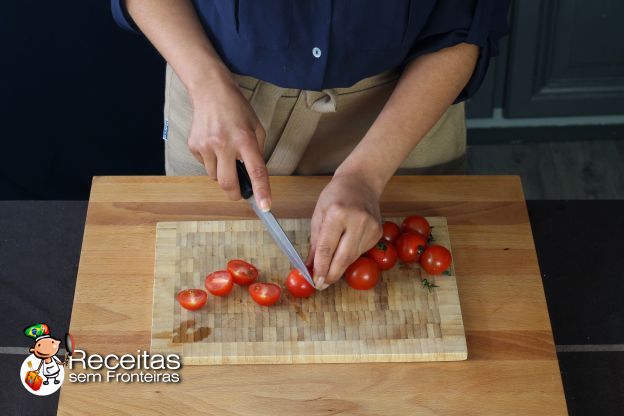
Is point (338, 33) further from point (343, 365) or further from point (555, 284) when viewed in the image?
point (555, 284)

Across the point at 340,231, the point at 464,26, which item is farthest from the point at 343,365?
the point at 464,26

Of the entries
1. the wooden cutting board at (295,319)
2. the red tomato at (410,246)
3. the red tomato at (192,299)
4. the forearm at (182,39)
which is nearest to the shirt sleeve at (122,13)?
the forearm at (182,39)

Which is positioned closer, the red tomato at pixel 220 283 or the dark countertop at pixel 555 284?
the red tomato at pixel 220 283

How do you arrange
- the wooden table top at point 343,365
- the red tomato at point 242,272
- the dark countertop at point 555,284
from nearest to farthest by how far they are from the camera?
the wooden table top at point 343,365
the red tomato at point 242,272
the dark countertop at point 555,284

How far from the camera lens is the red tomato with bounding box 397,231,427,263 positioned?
1441mm

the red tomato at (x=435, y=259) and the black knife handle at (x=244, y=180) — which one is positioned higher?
the black knife handle at (x=244, y=180)

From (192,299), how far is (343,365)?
0.85 ft

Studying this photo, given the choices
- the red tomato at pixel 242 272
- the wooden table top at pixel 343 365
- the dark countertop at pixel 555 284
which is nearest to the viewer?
the wooden table top at pixel 343 365

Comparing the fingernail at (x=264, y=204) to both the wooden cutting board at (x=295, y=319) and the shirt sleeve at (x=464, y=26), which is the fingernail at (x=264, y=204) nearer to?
the wooden cutting board at (x=295, y=319)

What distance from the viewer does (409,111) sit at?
149 centimetres

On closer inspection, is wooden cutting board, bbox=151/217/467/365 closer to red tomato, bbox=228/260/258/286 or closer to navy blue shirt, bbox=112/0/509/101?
red tomato, bbox=228/260/258/286

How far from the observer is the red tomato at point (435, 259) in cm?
143

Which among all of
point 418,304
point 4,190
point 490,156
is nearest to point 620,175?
point 490,156

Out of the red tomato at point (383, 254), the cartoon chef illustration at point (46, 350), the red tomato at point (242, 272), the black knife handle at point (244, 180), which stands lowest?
the cartoon chef illustration at point (46, 350)
